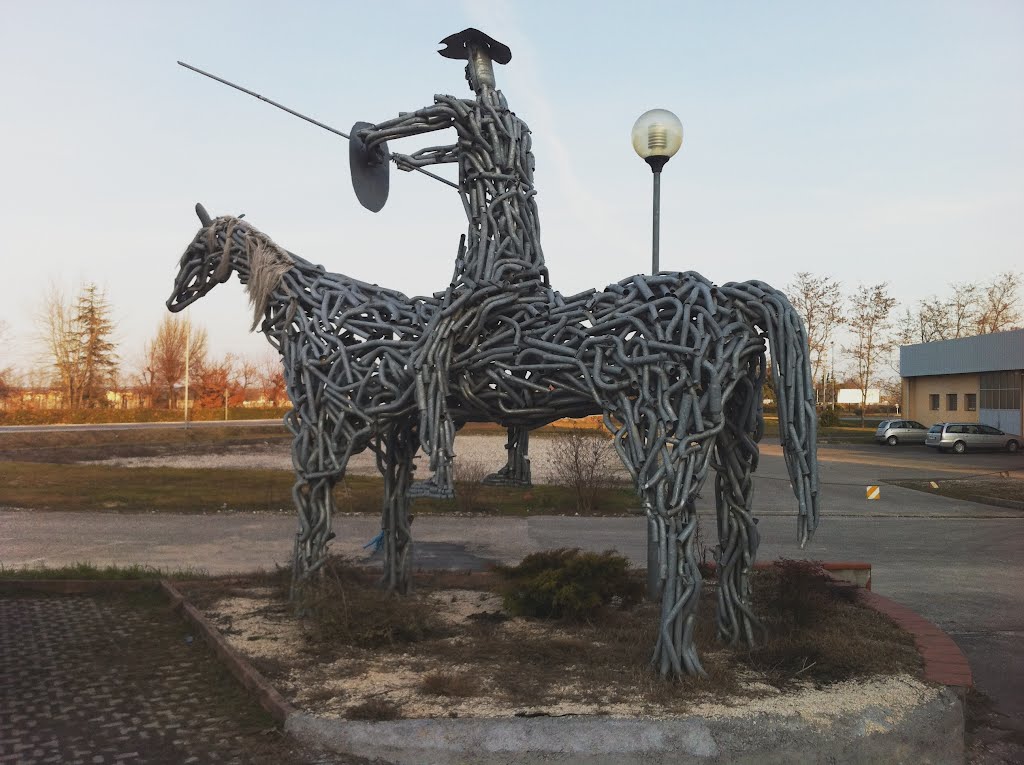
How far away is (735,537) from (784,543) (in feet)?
23.0

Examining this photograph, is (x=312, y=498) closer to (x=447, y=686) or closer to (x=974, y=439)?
(x=447, y=686)

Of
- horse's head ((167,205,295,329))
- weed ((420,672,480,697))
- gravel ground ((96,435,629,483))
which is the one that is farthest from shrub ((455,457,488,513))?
weed ((420,672,480,697))

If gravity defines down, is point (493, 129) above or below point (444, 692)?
above

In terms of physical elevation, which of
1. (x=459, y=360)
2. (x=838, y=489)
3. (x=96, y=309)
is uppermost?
(x=96, y=309)

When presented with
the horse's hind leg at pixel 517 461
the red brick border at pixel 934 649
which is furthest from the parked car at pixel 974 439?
the horse's hind leg at pixel 517 461

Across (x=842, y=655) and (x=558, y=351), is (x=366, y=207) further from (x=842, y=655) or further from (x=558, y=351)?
(x=842, y=655)

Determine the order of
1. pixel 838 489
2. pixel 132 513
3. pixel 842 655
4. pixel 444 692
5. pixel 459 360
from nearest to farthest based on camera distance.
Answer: pixel 444 692, pixel 842 655, pixel 459 360, pixel 132 513, pixel 838 489

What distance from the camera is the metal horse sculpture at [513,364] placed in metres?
5.18

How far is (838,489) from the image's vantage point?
19.6m

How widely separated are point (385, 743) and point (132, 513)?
11.4 metres

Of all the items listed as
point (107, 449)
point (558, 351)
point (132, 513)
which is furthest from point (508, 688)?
point (107, 449)

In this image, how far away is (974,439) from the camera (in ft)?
107

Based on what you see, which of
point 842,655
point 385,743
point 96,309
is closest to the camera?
point 385,743

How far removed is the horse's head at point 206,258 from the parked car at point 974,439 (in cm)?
3215
